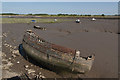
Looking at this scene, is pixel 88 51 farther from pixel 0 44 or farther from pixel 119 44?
pixel 0 44

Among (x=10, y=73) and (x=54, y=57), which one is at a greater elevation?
(x=54, y=57)

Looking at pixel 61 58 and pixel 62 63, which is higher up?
pixel 61 58

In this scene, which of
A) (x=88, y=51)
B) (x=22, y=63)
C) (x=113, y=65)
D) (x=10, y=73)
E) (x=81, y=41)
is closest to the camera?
(x=10, y=73)

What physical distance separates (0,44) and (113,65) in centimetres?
2458

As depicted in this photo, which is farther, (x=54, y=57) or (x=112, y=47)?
(x=112, y=47)

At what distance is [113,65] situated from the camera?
22.8 meters

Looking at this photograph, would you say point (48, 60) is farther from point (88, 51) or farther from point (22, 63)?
point (88, 51)

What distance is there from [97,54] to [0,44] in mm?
21423

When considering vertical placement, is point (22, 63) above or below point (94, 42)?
below

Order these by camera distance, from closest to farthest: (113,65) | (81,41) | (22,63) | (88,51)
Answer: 1. (113,65)
2. (22,63)
3. (88,51)
4. (81,41)

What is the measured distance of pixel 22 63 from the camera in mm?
24578

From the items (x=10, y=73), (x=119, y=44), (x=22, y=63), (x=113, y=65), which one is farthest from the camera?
(x=119, y=44)

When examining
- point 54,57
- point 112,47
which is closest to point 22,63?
point 54,57

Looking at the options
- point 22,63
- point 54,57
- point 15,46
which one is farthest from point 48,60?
point 15,46
